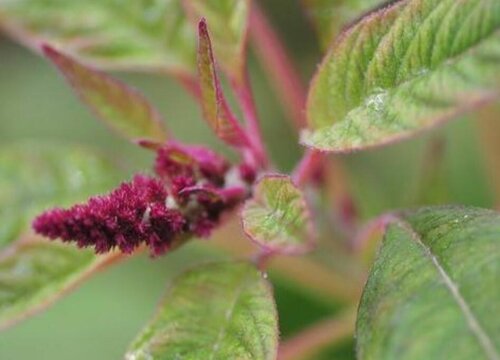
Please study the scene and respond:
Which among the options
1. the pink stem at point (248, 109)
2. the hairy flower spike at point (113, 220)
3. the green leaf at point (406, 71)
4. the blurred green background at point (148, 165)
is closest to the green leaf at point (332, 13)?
the pink stem at point (248, 109)

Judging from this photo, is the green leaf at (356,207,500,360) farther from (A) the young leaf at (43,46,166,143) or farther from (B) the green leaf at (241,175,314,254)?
(A) the young leaf at (43,46,166,143)

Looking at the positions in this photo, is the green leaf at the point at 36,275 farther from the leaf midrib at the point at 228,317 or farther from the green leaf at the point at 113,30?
the green leaf at the point at 113,30

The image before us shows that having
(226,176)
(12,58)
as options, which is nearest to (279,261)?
(226,176)

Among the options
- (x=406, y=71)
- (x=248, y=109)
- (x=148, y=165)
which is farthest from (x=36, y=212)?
(x=148, y=165)

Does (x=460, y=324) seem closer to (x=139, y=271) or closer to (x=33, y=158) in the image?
(x=33, y=158)

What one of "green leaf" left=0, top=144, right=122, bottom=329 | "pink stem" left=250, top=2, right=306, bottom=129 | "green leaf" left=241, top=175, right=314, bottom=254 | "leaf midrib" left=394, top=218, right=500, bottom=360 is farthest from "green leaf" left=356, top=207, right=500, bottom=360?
"pink stem" left=250, top=2, right=306, bottom=129

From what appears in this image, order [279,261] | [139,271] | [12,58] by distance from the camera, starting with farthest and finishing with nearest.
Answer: [12,58] → [139,271] → [279,261]

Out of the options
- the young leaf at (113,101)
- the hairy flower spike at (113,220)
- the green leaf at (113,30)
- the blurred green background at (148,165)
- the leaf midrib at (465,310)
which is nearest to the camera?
the leaf midrib at (465,310)
